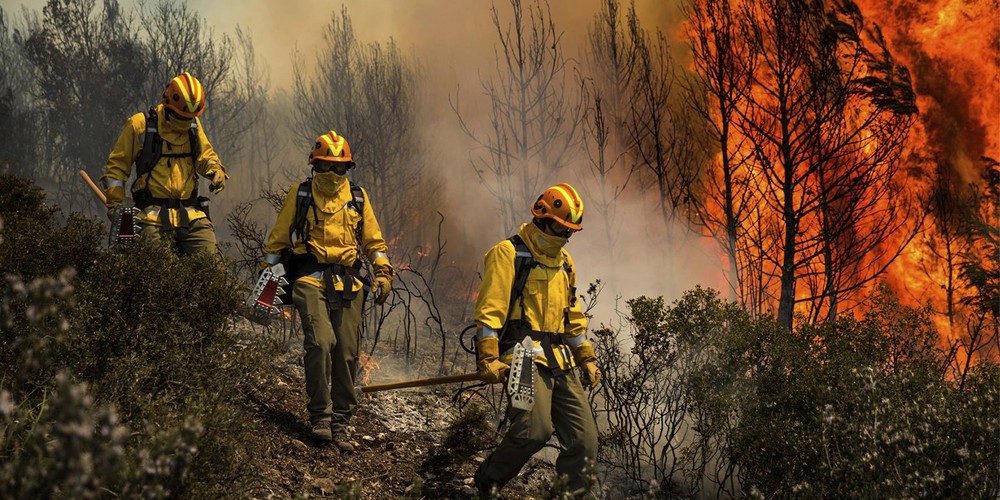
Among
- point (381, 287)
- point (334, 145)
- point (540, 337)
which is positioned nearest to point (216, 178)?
Result: point (334, 145)

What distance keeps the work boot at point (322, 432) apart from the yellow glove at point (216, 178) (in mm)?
1893

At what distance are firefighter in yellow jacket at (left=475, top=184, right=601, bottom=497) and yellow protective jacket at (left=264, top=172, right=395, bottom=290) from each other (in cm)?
120

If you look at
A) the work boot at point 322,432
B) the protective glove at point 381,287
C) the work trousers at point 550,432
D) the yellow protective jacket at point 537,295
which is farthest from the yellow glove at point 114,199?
the work trousers at point 550,432

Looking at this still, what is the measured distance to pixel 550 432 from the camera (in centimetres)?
460

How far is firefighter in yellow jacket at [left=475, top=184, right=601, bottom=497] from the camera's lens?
15.0ft

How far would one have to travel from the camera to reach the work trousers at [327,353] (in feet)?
17.2

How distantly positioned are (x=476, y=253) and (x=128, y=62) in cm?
1325

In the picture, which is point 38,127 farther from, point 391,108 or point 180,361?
point 180,361

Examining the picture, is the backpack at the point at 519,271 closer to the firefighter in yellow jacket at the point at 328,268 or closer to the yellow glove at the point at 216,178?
the firefighter in yellow jacket at the point at 328,268

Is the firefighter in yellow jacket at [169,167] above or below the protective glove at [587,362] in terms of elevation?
above

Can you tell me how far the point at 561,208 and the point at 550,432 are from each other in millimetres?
1265

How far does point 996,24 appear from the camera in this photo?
14.6m

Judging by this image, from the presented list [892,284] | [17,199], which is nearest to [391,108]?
[892,284]

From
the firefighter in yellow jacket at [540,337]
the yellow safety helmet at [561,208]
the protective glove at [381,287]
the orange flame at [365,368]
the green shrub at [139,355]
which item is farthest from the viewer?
the orange flame at [365,368]
